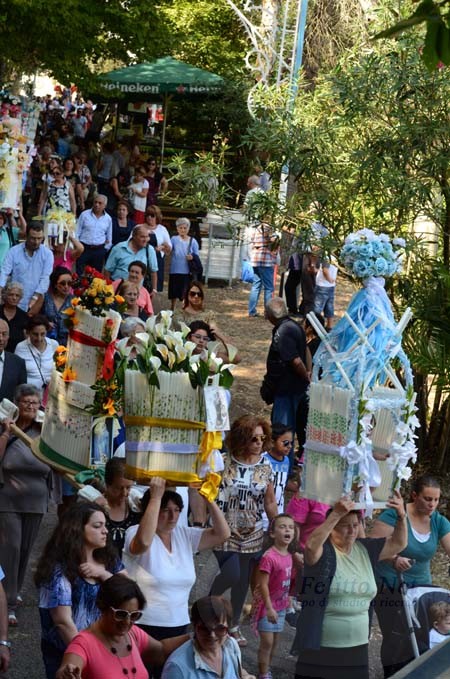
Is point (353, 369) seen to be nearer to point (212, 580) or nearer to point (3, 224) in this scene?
point (212, 580)

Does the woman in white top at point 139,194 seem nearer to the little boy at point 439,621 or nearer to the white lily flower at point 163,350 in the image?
the little boy at point 439,621

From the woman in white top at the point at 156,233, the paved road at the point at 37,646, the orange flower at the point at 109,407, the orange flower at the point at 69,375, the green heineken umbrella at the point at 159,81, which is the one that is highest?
the green heineken umbrella at the point at 159,81

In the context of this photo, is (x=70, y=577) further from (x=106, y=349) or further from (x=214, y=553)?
(x=214, y=553)

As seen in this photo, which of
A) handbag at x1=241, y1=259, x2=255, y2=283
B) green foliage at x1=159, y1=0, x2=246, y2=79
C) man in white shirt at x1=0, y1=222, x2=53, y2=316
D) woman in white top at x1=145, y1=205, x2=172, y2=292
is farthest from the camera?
green foliage at x1=159, y1=0, x2=246, y2=79

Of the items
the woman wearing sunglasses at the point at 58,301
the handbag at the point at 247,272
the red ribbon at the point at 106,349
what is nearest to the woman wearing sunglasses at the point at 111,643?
the red ribbon at the point at 106,349

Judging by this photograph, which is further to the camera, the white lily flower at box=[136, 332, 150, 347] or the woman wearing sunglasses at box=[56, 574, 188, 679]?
the white lily flower at box=[136, 332, 150, 347]

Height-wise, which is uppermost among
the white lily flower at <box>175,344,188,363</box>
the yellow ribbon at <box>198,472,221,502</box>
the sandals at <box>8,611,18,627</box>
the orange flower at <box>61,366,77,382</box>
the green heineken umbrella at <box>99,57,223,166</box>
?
the green heineken umbrella at <box>99,57,223,166</box>

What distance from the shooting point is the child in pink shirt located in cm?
771

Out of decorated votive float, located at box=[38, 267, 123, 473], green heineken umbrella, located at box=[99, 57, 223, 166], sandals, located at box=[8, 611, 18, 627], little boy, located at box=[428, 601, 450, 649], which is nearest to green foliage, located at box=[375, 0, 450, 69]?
decorated votive float, located at box=[38, 267, 123, 473]

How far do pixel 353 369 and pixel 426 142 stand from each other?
4.42 meters

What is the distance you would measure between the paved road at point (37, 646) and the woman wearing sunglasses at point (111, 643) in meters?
2.06

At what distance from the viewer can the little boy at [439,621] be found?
7609 mm

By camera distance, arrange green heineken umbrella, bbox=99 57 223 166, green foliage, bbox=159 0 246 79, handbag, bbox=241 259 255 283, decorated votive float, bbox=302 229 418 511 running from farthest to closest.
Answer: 1. green foliage, bbox=159 0 246 79
2. green heineken umbrella, bbox=99 57 223 166
3. handbag, bbox=241 259 255 283
4. decorated votive float, bbox=302 229 418 511

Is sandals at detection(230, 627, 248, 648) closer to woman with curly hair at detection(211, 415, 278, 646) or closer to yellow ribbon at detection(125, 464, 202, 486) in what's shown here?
woman with curly hair at detection(211, 415, 278, 646)
